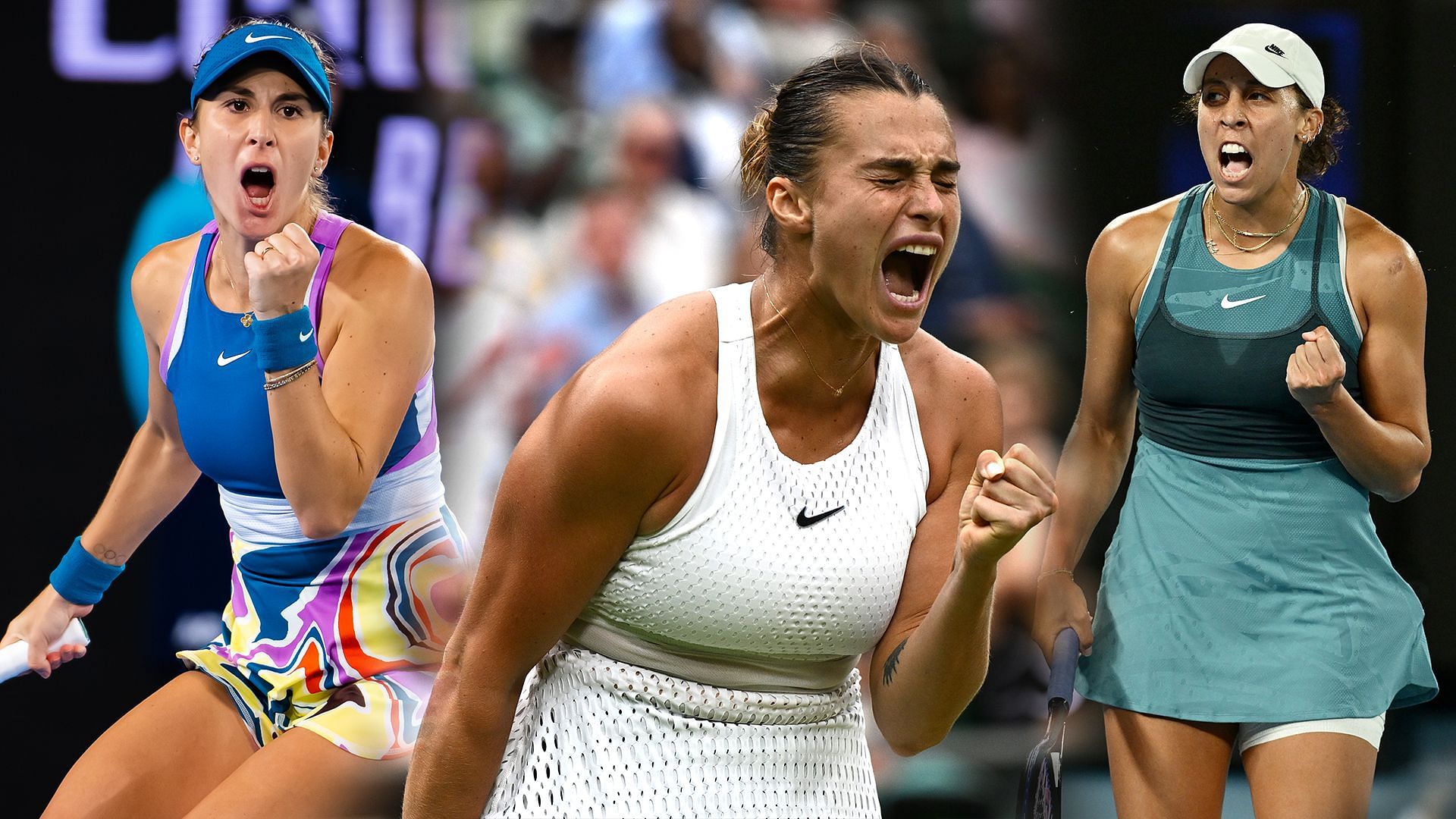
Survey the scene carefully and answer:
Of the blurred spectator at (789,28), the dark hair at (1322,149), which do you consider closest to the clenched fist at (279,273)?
the dark hair at (1322,149)

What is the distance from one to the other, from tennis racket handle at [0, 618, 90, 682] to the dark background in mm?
953

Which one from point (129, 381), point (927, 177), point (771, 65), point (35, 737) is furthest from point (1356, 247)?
point (35, 737)

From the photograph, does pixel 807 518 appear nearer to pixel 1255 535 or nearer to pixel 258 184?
pixel 1255 535

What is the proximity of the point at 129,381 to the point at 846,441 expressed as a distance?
2.47m

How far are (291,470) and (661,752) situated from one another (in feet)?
2.79

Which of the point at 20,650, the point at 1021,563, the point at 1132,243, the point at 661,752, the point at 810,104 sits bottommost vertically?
the point at 1021,563

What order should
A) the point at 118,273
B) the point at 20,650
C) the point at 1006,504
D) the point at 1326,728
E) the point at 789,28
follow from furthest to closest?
the point at 789,28 < the point at 118,273 < the point at 20,650 < the point at 1326,728 < the point at 1006,504

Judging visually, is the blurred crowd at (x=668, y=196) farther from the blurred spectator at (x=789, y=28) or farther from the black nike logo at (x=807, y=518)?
the black nike logo at (x=807, y=518)

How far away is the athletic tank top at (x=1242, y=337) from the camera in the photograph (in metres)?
2.43

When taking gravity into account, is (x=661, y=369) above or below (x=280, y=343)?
above

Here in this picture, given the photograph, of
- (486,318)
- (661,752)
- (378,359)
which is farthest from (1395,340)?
(486,318)

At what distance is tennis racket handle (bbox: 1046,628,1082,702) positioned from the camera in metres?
2.45

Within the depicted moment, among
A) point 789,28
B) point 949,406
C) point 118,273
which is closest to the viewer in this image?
point 949,406

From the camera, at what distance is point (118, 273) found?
374cm
